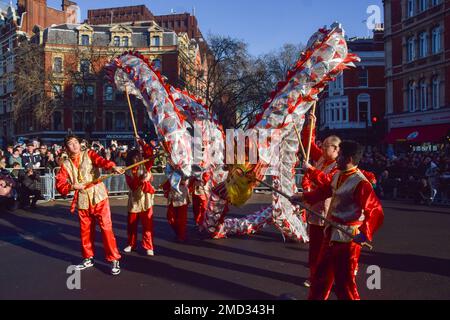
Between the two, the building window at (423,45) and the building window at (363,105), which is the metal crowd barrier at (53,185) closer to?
the building window at (423,45)

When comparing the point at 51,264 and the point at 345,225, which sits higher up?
the point at 345,225

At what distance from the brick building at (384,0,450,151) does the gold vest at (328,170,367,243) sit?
22.4 m

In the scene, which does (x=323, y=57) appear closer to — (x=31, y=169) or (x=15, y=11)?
(x=31, y=169)

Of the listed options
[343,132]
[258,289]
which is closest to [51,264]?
[258,289]

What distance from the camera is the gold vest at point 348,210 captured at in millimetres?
4184

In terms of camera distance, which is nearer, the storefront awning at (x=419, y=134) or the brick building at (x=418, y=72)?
the storefront awning at (x=419, y=134)

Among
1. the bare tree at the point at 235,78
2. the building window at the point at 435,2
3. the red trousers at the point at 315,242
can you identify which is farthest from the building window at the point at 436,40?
the red trousers at the point at 315,242

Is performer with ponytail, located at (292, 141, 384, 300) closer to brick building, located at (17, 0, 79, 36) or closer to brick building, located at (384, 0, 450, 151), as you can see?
brick building, located at (384, 0, 450, 151)

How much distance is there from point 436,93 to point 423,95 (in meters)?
1.21

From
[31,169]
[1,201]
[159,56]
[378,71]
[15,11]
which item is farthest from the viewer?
[15,11]

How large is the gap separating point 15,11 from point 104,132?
19.1 m

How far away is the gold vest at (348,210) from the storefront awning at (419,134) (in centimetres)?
2241
